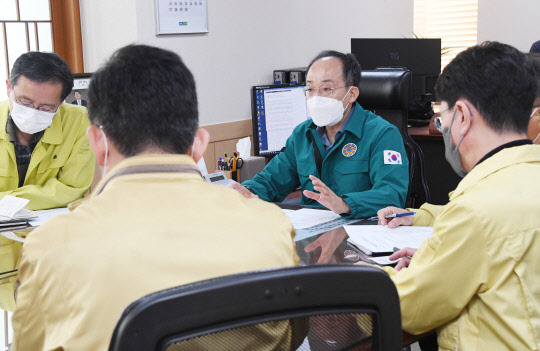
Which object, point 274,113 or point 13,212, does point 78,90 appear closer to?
point 13,212

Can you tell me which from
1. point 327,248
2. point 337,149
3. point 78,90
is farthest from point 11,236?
point 337,149

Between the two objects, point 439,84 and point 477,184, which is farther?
point 439,84

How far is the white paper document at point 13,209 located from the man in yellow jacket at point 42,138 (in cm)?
6

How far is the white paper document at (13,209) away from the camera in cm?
225

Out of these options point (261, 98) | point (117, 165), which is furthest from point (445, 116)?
point (261, 98)

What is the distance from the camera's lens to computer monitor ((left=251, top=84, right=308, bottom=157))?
3.60 meters

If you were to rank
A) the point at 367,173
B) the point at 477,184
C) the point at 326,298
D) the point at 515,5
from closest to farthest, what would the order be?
1. the point at 326,298
2. the point at 477,184
3. the point at 367,173
4. the point at 515,5

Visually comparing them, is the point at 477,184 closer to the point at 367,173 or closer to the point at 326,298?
the point at 326,298

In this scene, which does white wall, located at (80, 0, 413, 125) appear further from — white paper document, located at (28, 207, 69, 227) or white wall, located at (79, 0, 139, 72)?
white paper document, located at (28, 207, 69, 227)

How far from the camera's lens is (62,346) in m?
0.97

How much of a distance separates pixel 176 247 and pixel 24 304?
0.27 m

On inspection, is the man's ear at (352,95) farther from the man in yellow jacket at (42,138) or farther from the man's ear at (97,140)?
the man's ear at (97,140)

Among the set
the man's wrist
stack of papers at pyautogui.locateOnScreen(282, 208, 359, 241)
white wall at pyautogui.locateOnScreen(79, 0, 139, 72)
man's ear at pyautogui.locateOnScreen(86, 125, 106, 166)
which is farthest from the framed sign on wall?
man's ear at pyautogui.locateOnScreen(86, 125, 106, 166)

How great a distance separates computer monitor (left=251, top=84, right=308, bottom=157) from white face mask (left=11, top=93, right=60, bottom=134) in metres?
1.30
